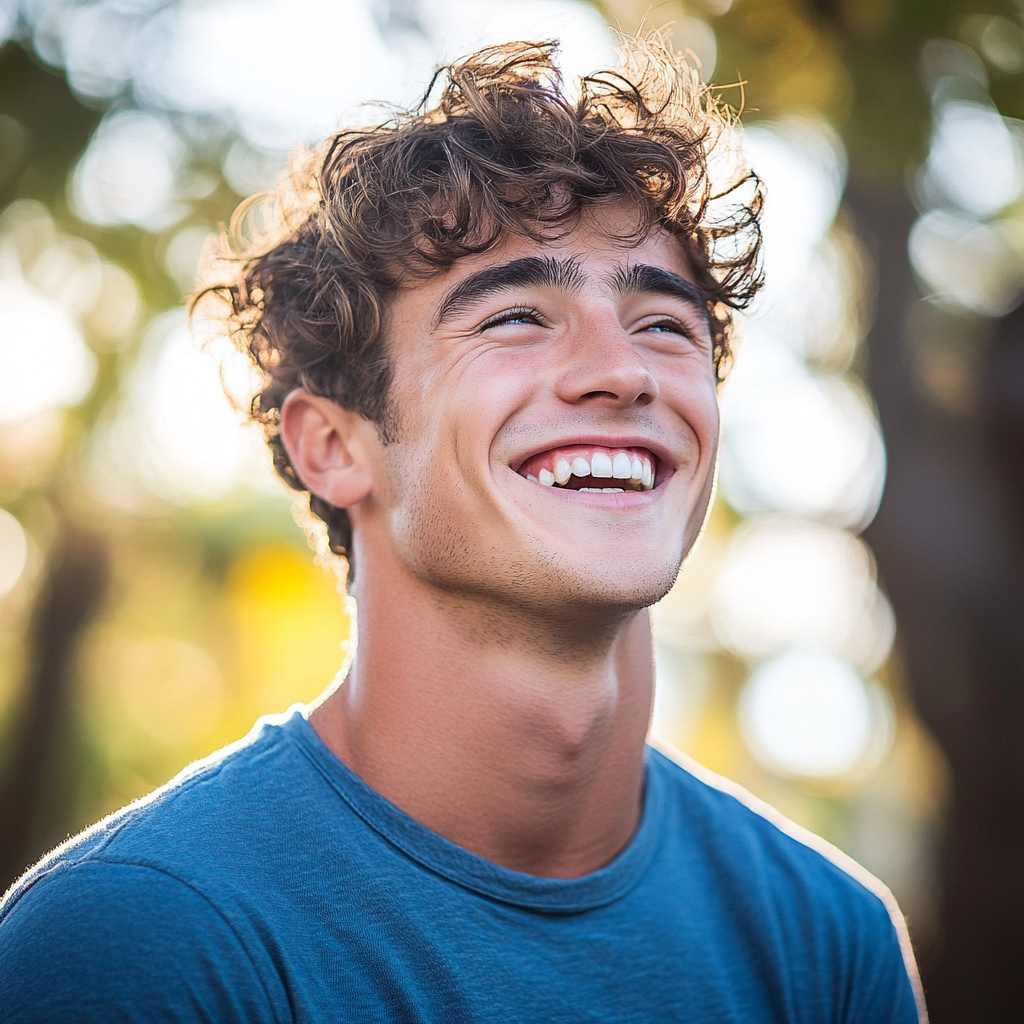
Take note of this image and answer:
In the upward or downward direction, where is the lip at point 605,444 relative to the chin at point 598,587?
upward

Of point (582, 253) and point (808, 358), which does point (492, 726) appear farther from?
point (808, 358)

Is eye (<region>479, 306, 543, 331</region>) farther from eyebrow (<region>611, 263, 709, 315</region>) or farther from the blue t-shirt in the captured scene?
the blue t-shirt

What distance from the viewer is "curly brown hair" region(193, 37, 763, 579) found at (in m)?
2.69

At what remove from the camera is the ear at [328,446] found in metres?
2.78

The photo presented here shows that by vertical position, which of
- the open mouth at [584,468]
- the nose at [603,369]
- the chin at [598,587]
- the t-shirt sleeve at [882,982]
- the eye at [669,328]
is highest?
the eye at [669,328]

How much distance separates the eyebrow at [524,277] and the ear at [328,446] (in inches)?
19.2

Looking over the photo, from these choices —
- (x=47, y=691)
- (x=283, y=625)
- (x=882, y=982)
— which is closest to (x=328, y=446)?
(x=882, y=982)

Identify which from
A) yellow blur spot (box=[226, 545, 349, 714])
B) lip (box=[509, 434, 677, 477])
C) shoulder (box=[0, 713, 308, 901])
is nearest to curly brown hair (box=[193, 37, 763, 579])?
lip (box=[509, 434, 677, 477])

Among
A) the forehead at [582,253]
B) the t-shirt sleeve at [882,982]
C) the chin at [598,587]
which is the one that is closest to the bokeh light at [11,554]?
the forehead at [582,253]

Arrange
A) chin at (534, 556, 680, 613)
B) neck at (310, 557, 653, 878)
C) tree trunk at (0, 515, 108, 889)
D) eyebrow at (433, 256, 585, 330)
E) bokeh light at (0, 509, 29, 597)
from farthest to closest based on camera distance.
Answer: bokeh light at (0, 509, 29, 597), tree trunk at (0, 515, 108, 889), eyebrow at (433, 256, 585, 330), neck at (310, 557, 653, 878), chin at (534, 556, 680, 613)

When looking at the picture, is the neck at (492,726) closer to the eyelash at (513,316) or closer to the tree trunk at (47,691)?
the eyelash at (513,316)

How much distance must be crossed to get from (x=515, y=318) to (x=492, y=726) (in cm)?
109

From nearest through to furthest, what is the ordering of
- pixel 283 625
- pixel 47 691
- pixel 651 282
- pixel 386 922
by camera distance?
1. pixel 386 922
2. pixel 651 282
3. pixel 47 691
4. pixel 283 625

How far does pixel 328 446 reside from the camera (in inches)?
114
